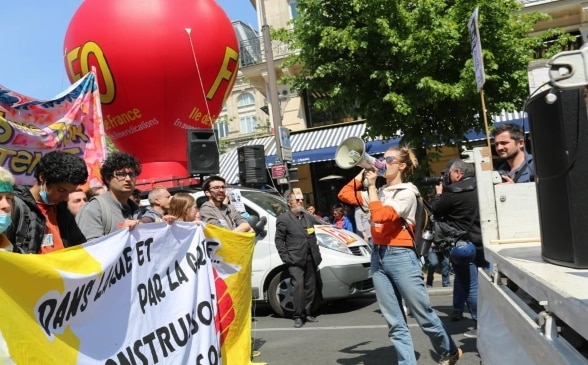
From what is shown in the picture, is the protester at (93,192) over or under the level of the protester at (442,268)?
over

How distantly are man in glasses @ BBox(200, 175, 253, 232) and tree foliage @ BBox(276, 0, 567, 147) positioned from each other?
6.15 m

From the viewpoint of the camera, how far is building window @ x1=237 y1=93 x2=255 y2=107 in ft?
122

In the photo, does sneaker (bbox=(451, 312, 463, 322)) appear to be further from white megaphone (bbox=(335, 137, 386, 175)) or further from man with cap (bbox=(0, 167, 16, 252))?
man with cap (bbox=(0, 167, 16, 252))

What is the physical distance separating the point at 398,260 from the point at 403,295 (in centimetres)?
26

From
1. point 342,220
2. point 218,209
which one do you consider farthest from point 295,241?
point 342,220

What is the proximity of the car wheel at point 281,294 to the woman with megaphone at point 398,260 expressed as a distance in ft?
11.7

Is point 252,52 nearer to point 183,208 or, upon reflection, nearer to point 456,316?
point 456,316

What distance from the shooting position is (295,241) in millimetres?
7180

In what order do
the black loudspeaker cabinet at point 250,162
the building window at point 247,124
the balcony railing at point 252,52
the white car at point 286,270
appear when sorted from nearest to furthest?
the white car at point 286,270 → the black loudspeaker cabinet at point 250,162 → the balcony railing at point 252,52 → the building window at point 247,124

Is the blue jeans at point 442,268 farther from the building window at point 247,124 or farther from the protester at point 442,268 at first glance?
the building window at point 247,124

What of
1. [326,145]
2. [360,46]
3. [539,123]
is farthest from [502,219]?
[326,145]

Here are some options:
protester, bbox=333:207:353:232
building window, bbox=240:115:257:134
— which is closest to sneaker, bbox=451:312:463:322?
protester, bbox=333:207:353:232

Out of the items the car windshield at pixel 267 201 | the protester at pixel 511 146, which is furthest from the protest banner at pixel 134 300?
the car windshield at pixel 267 201

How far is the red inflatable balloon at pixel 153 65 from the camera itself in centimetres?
981
